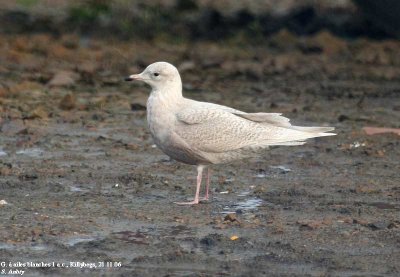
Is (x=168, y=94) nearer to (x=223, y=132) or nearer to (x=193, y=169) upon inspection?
(x=223, y=132)

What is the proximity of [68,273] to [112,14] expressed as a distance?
45.4 ft

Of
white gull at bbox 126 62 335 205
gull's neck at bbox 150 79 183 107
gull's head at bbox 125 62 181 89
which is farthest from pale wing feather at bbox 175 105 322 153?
gull's head at bbox 125 62 181 89

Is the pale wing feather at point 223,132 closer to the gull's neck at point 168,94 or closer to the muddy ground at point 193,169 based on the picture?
the gull's neck at point 168,94

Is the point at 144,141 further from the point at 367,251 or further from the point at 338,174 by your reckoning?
the point at 367,251

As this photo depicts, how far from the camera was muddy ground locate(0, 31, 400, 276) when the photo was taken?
26.0 ft

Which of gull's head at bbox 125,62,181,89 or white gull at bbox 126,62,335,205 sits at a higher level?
gull's head at bbox 125,62,181,89

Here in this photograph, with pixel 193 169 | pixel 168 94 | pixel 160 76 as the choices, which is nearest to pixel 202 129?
pixel 168 94

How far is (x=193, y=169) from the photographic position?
11.1 m

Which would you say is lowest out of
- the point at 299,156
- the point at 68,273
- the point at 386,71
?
the point at 68,273

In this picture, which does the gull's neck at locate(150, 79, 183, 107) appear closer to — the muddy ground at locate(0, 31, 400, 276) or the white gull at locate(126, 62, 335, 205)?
the white gull at locate(126, 62, 335, 205)

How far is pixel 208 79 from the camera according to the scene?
16.3m

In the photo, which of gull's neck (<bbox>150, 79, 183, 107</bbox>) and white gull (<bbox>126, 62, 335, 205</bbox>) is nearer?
white gull (<bbox>126, 62, 335, 205</bbox>)

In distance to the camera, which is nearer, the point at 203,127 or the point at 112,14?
the point at 203,127

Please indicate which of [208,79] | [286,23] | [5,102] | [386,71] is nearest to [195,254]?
[5,102]
